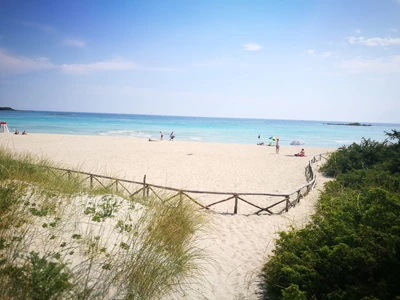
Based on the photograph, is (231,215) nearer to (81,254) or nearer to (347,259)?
(347,259)

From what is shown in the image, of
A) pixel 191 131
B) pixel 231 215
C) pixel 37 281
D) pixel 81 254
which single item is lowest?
pixel 231 215

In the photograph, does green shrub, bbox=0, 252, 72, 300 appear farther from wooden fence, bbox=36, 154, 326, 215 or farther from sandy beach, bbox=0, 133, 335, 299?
wooden fence, bbox=36, 154, 326, 215

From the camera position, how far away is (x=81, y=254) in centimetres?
396

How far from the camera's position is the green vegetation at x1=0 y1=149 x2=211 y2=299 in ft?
9.93

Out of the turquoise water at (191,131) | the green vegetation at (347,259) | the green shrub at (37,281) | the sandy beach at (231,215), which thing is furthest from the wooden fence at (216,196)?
the turquoise water at (191,131)

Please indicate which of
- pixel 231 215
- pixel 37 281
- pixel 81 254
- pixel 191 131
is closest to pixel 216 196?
pixel 231 215

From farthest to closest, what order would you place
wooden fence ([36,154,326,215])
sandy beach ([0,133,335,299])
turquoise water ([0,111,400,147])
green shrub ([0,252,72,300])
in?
turquoise water ([0,111,400,147]) < wooden fence ([36,154,326,215]) < sandy beach ([0,133,335,299]) < green shrub ([0,252,72,300])

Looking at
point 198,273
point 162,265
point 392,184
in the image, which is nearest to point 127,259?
point 162,265

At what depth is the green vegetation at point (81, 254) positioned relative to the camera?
3.03 m

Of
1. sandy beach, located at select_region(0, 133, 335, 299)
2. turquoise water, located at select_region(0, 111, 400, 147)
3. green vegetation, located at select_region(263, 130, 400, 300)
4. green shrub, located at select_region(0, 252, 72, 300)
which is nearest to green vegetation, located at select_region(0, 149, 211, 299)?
green shrub, located at select_region(0, 252, 72, 300)

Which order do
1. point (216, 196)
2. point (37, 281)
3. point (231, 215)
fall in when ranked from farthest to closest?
point (216, 196) < point (231, 215) < point (37, 281)

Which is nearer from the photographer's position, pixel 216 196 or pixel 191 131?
pixel 216 196

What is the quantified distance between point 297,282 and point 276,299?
661 millimetres

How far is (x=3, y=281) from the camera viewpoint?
2.89m
